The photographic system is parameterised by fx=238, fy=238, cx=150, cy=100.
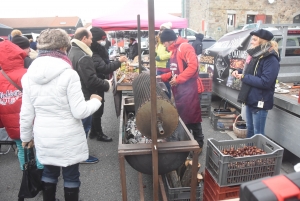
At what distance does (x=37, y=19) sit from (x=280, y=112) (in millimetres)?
44047

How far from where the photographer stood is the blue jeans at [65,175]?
7.22ft

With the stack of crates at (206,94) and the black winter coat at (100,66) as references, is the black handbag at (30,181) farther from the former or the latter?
the stack of crates at (206,94)

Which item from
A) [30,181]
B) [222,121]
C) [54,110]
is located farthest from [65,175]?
[222,121]

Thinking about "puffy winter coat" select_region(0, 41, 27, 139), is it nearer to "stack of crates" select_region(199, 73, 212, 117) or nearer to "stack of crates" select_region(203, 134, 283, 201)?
"stack of crates" select_region(203, 134, 283, 201)

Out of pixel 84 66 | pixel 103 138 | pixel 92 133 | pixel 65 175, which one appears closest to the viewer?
pixel 65 175

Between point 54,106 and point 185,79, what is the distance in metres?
1.89

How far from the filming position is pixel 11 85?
2533mm

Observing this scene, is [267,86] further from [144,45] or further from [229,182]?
[144,45]

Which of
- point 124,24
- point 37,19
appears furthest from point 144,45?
point 37,19

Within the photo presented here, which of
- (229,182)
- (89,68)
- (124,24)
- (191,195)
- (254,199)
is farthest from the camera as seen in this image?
(124,24)

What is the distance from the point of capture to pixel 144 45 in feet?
50.9

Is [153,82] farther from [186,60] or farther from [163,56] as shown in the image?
[163,56]

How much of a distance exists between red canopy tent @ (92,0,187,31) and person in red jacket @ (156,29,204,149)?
340 cm

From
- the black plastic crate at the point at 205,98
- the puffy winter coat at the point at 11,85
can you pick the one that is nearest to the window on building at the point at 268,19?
the black plastic crate at the point at 205,98
